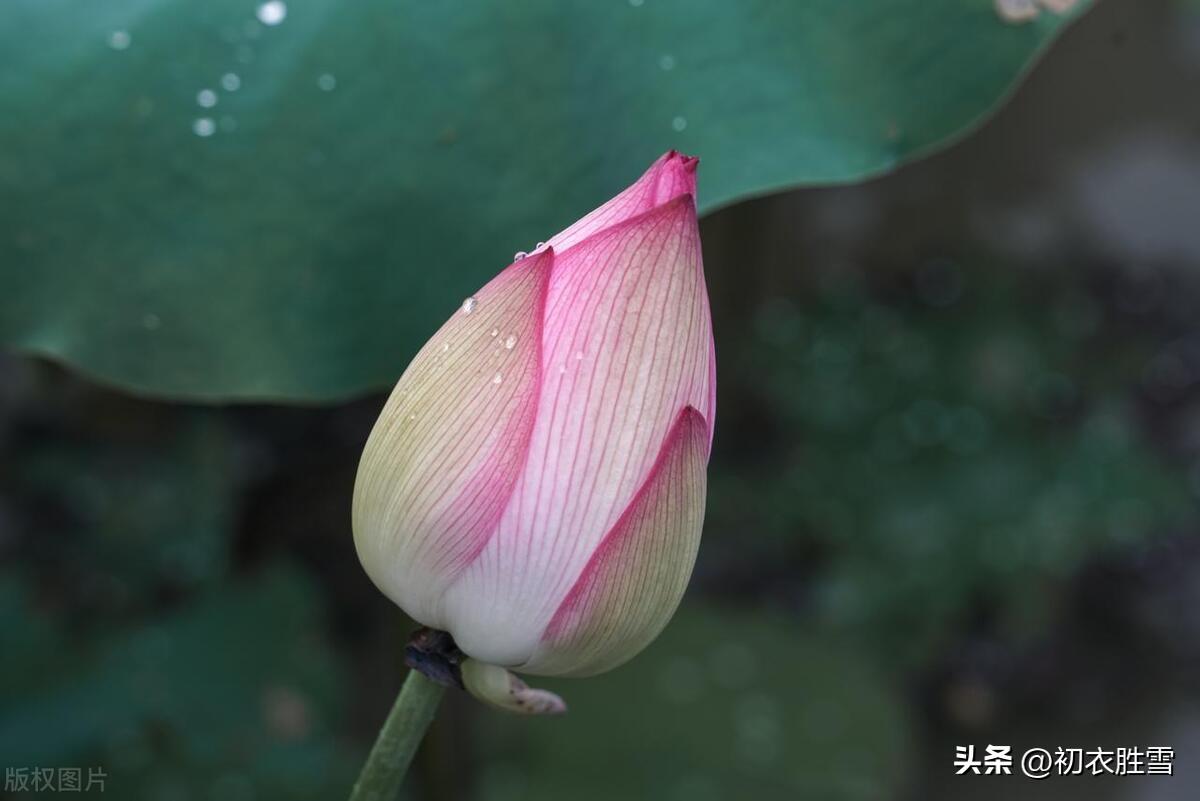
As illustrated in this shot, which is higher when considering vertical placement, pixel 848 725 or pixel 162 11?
pixel 162 11

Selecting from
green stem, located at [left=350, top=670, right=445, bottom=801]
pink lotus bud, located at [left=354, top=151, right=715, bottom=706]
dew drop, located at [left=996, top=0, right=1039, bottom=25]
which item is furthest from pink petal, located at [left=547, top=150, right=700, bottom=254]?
dew drop, located at [left=996, top=0, right=1039, bottom=25]

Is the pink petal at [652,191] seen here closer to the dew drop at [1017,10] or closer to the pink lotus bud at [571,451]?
the pink lotus bud at [571,451]

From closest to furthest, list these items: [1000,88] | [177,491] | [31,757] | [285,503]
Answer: [1000,88]
[31,757]
[177,491]
[285,503]

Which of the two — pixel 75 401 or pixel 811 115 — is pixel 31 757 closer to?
pixel 75 401

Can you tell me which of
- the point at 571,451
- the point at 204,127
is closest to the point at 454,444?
the point at 571,451

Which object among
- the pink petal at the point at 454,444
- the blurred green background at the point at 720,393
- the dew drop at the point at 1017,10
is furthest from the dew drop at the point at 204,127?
the dew drop at the point at 1017,10

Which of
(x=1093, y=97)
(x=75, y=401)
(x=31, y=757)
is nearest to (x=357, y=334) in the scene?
(x=31, y=757)
